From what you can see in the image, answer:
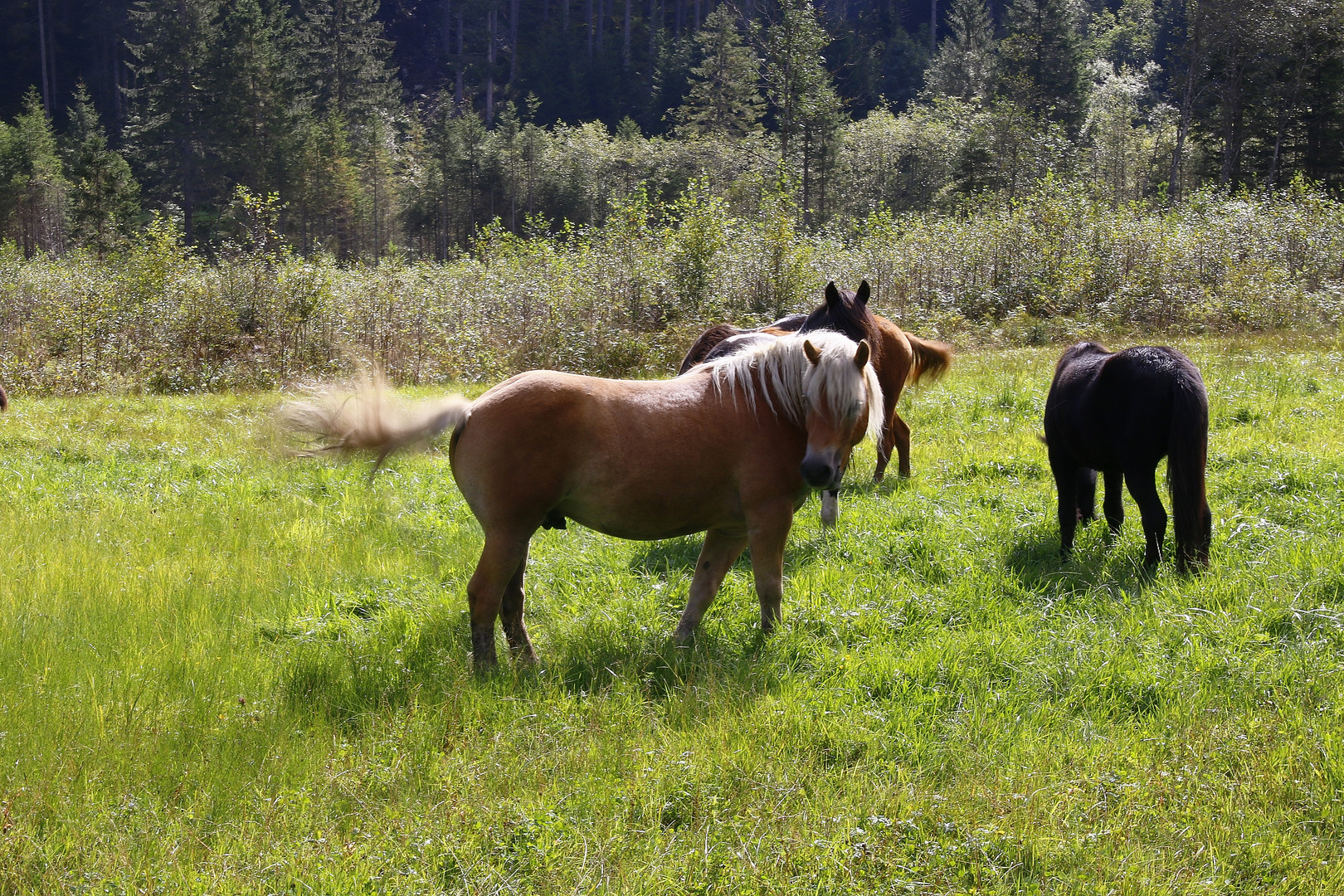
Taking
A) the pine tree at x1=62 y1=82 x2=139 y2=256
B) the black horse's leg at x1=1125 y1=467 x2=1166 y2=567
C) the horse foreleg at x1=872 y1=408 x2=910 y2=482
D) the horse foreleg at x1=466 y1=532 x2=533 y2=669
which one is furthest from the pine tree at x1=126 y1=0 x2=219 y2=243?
the black horse's leg at x1=1125 y1=467 x2=1166 y2=567

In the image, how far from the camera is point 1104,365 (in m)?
5.36

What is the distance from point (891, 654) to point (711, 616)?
3.59ft

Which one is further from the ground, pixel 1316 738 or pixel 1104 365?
pixel 1104 365

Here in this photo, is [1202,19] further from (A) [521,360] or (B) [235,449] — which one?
(B) [235,449]

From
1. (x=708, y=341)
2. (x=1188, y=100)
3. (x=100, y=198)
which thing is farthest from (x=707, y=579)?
(x=1188, y=100)

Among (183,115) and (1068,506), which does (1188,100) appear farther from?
(183,115)

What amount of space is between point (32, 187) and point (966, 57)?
64537mm

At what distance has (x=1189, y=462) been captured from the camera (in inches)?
189

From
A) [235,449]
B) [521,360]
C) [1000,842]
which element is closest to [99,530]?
[235,449]

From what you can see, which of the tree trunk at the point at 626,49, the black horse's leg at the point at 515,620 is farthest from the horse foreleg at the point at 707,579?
the tree trunk at the point at 626,49

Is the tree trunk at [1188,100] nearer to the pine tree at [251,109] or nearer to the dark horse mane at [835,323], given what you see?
the dark horse mane at [835,323]

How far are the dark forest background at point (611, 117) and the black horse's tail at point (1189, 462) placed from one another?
629 inches

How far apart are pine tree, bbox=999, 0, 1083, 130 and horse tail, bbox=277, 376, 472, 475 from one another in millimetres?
53962

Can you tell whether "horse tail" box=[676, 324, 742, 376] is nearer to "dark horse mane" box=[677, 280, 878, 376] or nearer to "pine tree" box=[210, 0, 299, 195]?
"dark horse mane" box=[677, 280, 878, 376]
